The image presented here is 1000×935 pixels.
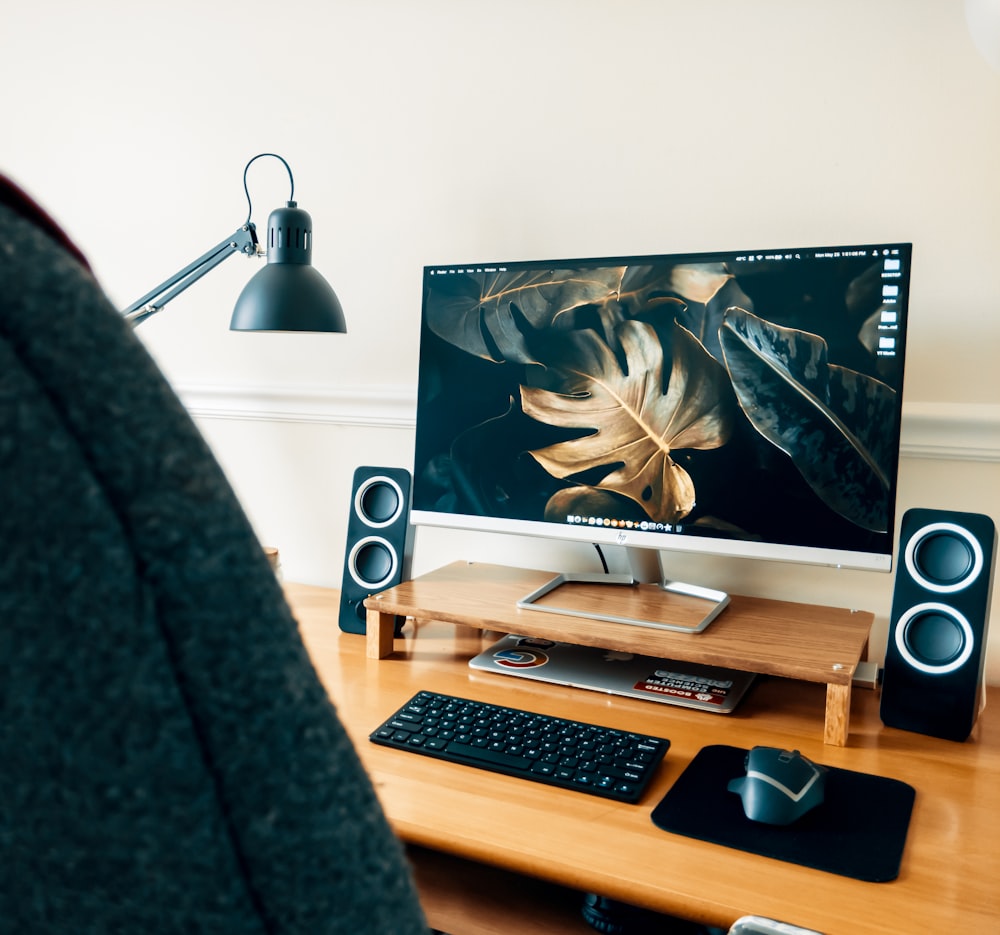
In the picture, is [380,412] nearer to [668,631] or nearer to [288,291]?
[288,291]

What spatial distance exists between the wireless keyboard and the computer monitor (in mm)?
297

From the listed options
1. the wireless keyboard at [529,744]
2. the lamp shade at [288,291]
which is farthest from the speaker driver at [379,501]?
the wireless keyboard at [529,744]

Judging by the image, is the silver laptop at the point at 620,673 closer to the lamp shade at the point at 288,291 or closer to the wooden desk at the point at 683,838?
the wooden desk at the point at 683,838

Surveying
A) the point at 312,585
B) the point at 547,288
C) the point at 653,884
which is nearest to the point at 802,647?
the point at 653,884

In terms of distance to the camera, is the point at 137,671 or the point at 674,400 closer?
the point at 137,671

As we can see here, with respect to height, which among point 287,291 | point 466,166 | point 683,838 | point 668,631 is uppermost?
point 466,166

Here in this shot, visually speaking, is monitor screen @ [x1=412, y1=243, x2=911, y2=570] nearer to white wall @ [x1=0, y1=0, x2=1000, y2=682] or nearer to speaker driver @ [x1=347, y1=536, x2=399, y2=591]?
speaker driver @ [x1=347, y1=536, x2=399, y2=591]

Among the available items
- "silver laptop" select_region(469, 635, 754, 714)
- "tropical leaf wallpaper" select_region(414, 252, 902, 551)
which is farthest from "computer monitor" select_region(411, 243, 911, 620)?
"silver laptop" select_region(469, 635, 754, 714)

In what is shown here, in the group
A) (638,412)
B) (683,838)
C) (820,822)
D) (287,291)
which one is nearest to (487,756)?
(683,838)

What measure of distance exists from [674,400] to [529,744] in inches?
18.6

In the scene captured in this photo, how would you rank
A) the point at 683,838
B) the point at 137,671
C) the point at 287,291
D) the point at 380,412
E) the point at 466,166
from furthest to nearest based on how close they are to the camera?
1. the point at 380,412
2. the point at 466,166
3. the point at 287,291
4. the point at 683,838
5. the point at 137,671

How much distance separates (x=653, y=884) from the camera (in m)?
0.73

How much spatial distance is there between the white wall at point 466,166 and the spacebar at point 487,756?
0.54 meters

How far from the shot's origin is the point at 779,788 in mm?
814
